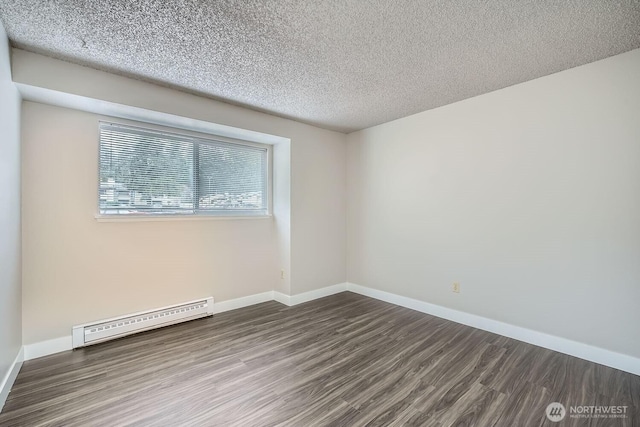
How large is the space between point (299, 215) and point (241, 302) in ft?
4.68

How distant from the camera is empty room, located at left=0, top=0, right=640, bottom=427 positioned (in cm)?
186

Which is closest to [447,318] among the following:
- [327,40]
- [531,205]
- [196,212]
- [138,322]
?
[531,205]

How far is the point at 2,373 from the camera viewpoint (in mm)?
1865

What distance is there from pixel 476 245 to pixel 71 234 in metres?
4.13

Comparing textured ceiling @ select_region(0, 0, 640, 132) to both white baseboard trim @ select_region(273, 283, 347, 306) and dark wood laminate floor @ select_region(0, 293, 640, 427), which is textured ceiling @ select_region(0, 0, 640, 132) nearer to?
dark wood laminate floor @ select_region(0, 293, 640, 427)

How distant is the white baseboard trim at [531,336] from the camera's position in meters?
2.27

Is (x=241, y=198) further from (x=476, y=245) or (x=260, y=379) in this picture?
(x=476, y=245)

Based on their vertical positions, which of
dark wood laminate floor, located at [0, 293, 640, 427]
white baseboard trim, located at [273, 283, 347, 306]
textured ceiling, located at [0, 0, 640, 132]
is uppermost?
textured ceiling, located at [0, 0, 640, 132]

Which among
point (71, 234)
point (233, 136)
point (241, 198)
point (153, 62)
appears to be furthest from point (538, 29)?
point (71, 234)

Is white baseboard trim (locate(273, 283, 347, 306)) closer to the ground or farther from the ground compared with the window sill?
closer to the ground

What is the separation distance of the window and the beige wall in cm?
15

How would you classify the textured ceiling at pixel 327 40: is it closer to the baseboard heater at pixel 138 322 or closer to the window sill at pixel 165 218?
the window sill at pixel 165 218

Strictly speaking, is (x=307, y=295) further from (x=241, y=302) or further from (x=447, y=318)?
(x=447, y=318)

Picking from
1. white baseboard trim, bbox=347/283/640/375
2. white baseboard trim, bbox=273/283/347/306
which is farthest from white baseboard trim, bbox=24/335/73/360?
white baseboard trim, bbox=347/283/640/375
